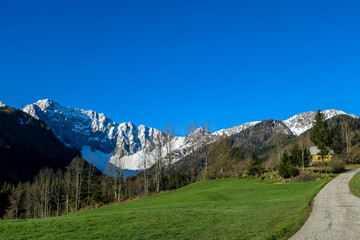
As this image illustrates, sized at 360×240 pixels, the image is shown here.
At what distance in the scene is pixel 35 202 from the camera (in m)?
85.6

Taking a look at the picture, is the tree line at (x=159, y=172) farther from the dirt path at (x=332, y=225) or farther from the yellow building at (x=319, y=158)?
the dirt path at (x=332, y=225)

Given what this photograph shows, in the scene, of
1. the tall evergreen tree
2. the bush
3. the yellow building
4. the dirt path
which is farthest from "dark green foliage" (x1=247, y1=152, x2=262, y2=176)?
the dirt path

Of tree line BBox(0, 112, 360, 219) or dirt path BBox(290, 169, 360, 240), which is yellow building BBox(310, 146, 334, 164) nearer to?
tree line BBox(0, 112, 360, 219)

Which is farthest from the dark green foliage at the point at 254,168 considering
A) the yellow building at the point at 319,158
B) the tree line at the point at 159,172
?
the yellow building at the point at 319,158

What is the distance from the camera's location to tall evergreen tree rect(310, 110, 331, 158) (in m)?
75.4

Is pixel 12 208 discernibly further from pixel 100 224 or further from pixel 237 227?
pixel 237 227

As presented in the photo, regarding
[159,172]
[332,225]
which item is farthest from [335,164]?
[332,225]

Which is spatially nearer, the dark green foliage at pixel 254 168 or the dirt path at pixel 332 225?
the dirt path at pixel 332 225

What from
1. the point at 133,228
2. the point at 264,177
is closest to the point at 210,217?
the point at 133,228

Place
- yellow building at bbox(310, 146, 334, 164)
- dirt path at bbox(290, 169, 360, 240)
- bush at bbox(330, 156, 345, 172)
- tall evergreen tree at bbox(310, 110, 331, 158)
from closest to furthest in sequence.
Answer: dirt path at bbox(290, 169, 360, 240), bush at bbox(330, 156, 345, 172), tall evergreen tree at bbox(310, 110, 331, 158), yellow building at bbox(310, 146, 334, 164)

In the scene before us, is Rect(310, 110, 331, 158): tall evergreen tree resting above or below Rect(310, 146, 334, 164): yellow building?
above

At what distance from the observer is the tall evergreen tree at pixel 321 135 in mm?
75438

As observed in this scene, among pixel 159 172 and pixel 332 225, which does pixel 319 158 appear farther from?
pixel 332 225

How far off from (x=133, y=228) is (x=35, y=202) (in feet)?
279
